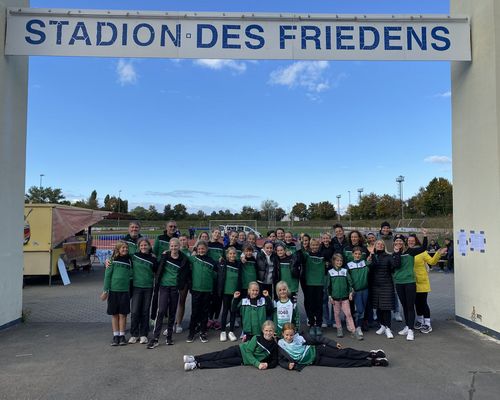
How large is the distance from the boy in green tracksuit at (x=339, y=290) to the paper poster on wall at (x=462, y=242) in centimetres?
238

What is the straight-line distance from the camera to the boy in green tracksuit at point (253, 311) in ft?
18.6

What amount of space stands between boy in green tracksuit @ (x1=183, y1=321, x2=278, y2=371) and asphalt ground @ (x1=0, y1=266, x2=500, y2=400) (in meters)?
0.11

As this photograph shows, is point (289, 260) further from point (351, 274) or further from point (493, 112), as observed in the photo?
point (493, 112)

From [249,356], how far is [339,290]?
2.21 meters

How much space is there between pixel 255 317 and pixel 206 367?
111cm

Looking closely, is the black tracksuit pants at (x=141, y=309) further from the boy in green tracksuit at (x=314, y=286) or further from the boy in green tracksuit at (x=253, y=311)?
the boy in green tracksuit at (x=314, y=286)

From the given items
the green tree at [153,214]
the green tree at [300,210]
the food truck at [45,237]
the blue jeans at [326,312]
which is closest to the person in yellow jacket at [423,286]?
the blue jeans at [326,312]

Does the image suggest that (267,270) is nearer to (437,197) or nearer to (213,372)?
(213,372)

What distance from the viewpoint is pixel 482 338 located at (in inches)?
243

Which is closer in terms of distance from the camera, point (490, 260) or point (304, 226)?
point (490, 260)

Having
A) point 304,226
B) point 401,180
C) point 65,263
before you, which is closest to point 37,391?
point 65,263

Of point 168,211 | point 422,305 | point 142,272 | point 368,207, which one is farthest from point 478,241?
point 168,211

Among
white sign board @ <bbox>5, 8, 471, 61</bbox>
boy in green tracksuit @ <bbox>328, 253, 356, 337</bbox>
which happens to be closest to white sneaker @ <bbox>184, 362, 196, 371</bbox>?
boy in green tracksuit @ <bbox>328, 253, 356, 337</bbox>

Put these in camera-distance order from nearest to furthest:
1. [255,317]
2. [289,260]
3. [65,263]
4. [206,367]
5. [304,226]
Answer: [206,367] → [255,317] → [289,260] → [65,263] → [304,226]
